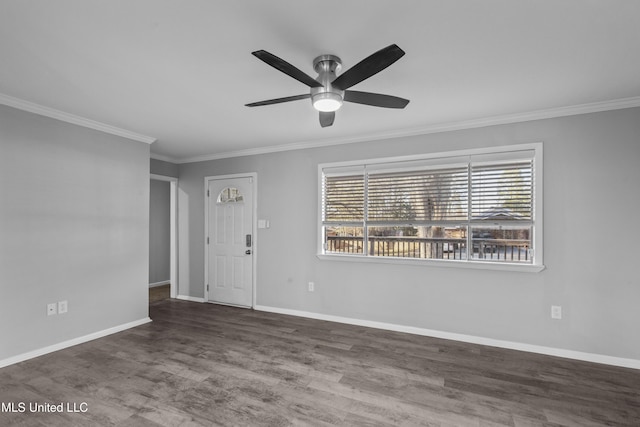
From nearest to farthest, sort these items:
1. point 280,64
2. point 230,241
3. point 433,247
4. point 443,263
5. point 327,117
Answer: point 280,64 < point 327,117 < point 443,263 < point 433,247 < point 230,241

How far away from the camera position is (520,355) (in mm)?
3258

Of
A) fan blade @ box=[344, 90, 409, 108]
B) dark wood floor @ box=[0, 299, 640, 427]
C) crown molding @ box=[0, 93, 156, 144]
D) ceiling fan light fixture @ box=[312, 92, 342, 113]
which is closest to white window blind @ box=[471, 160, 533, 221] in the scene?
dark wood floor @ box=[0, 299, 640, 427]

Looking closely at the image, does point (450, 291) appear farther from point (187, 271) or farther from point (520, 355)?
point (187, 271)

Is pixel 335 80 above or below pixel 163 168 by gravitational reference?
above

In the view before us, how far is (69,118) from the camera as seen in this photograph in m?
3.45

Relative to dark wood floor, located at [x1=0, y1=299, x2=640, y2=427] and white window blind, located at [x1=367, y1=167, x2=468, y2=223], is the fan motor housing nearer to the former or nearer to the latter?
white window blind, located at [x1=367, y1=167, x2=468, y2=223]

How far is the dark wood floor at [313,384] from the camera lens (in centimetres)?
225

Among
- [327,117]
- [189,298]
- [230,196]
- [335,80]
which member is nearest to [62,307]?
[189,298]

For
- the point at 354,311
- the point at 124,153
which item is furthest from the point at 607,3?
the point at 124,153

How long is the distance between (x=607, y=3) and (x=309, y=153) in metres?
3.32

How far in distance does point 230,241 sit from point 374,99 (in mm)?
Result: 3606

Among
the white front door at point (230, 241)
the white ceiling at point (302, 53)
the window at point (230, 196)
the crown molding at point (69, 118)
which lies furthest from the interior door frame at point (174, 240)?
the white ceiling at point (302, 53)

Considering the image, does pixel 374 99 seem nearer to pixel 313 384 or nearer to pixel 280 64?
Result: pixel 280 64

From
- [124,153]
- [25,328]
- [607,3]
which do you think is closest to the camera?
[607,3]
